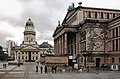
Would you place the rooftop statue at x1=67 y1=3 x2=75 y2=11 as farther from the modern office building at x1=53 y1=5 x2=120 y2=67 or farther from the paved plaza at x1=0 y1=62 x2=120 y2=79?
the paved plaza at x1=0 y1=62 x2=120 y2=79

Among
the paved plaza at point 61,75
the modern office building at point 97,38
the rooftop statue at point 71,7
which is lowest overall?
the paved plaza at point 61,75

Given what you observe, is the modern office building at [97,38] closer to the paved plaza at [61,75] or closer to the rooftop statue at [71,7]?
the paved plaza at [61,75]

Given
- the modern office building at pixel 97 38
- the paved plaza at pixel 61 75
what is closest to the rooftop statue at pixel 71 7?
the modern office building at pixel 97 38

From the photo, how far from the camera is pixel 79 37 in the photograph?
92.2m

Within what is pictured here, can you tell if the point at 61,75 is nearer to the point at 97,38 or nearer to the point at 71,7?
the point at 97,38

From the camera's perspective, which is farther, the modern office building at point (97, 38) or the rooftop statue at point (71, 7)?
the rooftop statue at point (71, 7)

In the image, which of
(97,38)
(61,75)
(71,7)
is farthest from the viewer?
(71,7)

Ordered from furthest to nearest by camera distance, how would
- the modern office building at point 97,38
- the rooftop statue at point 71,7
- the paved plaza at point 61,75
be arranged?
the rooftop statue at point 71,7 → the modern office building at point 97,38 → the paved plaza at point 61,75

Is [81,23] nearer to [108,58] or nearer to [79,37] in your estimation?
[79,37]

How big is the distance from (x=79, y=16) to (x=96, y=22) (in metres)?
10.6

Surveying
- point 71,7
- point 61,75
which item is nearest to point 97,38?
point 61,75

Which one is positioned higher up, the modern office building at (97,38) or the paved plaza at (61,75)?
the modern office building at (97,38)

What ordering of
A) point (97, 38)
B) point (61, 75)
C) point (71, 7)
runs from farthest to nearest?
point (71, 7), point (97, 38), point (61, 75)

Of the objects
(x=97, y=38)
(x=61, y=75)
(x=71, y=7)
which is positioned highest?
(x=71, y=7)
